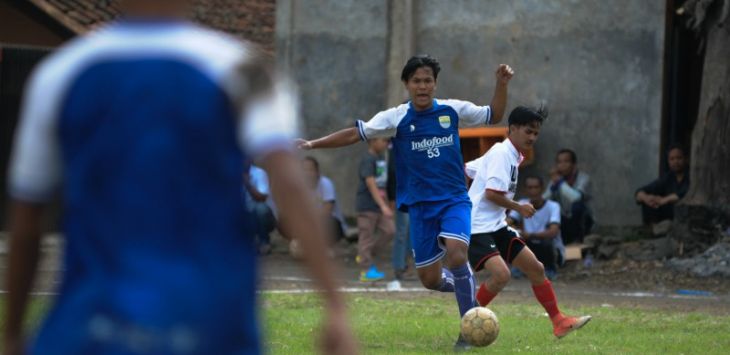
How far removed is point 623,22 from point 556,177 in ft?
7.77

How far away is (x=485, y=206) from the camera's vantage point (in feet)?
34.3

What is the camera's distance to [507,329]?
10.9 m

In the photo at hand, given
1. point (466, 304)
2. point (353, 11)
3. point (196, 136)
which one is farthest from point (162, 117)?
point (353, 11)

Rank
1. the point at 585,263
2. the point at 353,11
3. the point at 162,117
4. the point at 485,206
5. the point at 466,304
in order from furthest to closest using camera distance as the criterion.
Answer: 1. the point at 353,11
2. the point at 585,263
3. the point at 485,206
4. the point at 466,304
5. the point at 162,117

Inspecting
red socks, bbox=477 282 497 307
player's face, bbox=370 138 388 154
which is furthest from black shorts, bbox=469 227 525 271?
player's face, bbox=370 138 388 154

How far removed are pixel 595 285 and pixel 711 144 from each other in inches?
89.1

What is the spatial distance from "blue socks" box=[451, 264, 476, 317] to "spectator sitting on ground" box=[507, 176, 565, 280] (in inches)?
284

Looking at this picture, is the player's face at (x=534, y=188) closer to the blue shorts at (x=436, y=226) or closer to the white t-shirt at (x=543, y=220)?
the white t-shirt at (x=543, y=220)

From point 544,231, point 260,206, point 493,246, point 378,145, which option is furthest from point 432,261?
point 260,206

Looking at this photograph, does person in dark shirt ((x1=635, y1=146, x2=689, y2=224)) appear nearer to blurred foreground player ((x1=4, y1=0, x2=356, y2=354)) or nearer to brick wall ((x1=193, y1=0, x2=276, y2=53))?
brick wall ((x1=193, y1=0, x2=276, y2=53))

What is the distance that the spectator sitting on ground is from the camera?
17.1 metres

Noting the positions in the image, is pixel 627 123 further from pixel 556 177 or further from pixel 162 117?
pixel 162 117

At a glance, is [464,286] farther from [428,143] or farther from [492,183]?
[428,143]

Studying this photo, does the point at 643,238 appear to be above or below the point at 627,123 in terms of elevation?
below
